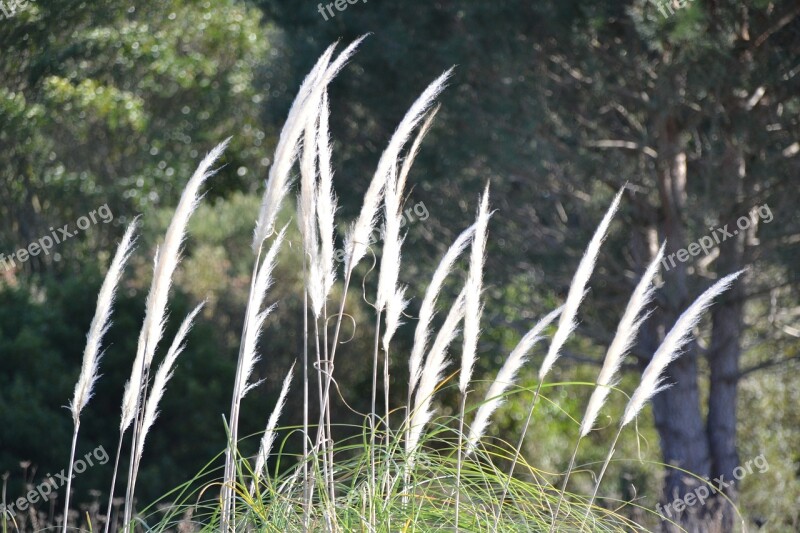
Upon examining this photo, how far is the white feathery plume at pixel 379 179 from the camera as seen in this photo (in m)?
2.30

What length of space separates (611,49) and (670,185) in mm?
1141

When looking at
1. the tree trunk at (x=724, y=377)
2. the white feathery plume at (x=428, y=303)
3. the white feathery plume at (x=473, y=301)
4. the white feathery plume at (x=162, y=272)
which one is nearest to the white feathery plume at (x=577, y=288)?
the white feathery plume at (x=473, y=301)

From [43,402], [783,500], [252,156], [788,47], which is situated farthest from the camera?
[252,156]

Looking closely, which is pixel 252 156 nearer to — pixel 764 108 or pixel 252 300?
pixel 764 108

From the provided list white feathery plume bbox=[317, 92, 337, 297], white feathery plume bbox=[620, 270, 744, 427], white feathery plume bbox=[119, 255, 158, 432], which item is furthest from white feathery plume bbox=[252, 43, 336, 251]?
white feathery plume bbox=[620, 270, 744, 427]

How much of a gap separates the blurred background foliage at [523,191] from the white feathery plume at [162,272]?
4.33 metres

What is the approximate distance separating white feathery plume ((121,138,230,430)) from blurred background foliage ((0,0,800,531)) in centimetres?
433

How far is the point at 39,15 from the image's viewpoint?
998 cm

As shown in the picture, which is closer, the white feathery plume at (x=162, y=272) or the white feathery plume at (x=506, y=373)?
the white feathery plume at (x=162, y=272)

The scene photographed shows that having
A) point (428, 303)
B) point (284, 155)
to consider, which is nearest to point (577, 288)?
point (428, 303)

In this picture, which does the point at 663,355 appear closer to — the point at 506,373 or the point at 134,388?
the point at 506,373

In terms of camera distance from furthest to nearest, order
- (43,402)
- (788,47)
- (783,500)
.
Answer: (783,500) < (43,402) < (788,47)

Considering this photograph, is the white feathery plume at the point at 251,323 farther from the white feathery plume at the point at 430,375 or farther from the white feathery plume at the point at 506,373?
the white feathery plume at the point at 506,373

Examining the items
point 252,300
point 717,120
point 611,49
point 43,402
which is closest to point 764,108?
point 717,120
